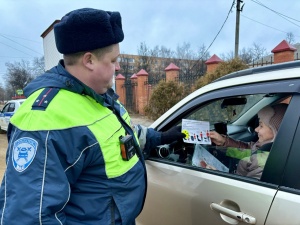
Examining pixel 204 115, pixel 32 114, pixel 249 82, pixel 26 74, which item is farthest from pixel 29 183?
pixel 26 74

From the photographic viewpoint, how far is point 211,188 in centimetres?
156

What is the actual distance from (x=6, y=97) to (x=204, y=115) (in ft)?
230

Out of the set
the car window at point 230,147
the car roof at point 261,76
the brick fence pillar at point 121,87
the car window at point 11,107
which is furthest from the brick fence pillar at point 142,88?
the car roof at point 261,76

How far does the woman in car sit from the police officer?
0.64m

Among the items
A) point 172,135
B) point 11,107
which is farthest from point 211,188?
point 11,107

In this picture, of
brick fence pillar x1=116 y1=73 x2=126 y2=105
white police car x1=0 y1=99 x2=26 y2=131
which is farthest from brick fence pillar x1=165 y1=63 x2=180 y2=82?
white police car x1=0 y1=99 x2=26 y2=131

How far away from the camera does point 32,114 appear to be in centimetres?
105

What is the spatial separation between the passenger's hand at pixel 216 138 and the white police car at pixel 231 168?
0.06 metres

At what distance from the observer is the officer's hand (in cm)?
199

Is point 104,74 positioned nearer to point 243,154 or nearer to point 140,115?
point 243,154

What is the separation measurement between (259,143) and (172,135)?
1.87 ft

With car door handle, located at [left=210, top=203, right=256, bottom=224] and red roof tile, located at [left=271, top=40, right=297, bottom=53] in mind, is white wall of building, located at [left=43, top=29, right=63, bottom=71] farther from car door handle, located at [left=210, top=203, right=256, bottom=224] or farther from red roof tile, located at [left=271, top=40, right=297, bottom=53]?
car door handle, located at [left=210, top=203, right=256, bottom=224]

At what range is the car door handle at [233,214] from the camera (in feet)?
4.39

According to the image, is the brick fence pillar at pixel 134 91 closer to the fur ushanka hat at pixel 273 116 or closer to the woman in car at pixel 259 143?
the woman in car at pixel 259 143
